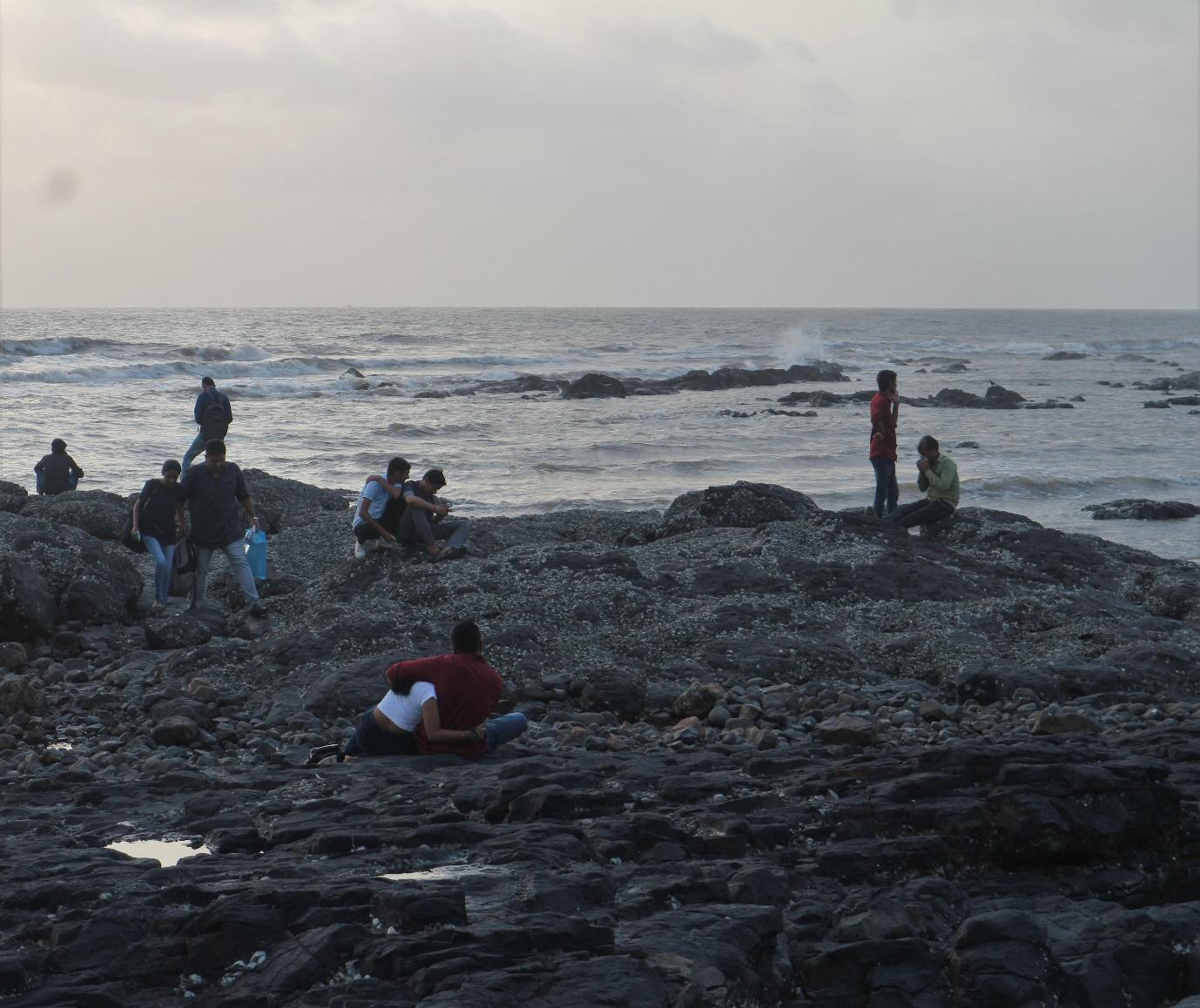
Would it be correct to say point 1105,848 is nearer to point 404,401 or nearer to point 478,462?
point 478,462

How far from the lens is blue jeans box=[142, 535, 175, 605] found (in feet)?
48.3

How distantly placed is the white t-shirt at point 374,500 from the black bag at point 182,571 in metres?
2.58

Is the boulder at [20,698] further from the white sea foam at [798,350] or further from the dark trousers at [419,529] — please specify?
the white sea foam at [798,350]

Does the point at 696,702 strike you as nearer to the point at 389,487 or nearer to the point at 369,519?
the point at 389,487

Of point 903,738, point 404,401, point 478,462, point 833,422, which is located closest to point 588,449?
point 478,462

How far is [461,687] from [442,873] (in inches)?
96.6

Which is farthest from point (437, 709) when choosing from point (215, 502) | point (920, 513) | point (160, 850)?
point (920, 513)

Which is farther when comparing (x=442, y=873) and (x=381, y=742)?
(x=381, y=742)

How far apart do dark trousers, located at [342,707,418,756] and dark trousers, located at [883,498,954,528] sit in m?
7.74

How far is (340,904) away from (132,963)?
33.5 inches

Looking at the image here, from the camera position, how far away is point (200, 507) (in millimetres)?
13445

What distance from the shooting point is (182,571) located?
48.8ft

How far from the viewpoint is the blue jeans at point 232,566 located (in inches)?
540

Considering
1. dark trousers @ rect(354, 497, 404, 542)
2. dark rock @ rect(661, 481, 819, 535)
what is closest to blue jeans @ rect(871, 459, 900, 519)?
dark rock @ rect(661, 481, 819, 535)
